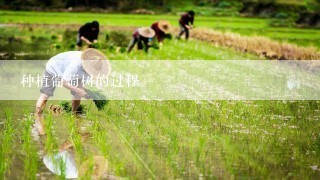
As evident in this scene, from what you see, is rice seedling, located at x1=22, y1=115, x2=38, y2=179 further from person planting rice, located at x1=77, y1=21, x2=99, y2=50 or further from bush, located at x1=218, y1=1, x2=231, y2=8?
bush, located at x1=218, y1=1, x2=231, y2=8

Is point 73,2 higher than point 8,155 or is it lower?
lower

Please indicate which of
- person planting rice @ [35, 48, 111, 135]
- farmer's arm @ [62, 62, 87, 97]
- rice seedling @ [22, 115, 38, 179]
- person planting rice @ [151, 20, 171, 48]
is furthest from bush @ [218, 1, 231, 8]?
rice seedling @ [22, 115, 38, 179]

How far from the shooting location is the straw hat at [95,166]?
4230 mm

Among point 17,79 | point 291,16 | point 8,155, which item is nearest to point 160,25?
point 17,79

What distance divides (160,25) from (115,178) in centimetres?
958

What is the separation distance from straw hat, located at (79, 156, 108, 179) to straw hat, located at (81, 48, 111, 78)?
1381 mm

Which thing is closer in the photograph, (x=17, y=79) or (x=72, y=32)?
(x=17, y=79)

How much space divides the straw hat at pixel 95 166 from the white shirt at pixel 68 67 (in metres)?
1.39

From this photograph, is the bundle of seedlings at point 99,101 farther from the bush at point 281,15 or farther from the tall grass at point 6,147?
the bush at point 281,15

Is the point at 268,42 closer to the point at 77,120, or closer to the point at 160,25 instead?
the point at 160,25

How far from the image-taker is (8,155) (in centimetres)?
471

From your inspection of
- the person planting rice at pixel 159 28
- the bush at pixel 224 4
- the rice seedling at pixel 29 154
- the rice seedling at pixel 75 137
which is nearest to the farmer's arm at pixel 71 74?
the rice seedling at pixel 75 137

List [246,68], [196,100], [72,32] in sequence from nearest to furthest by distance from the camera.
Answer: [196,100] → [246,68] → [72,32]

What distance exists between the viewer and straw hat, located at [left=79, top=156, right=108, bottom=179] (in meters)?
4.23
